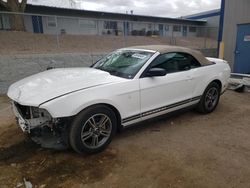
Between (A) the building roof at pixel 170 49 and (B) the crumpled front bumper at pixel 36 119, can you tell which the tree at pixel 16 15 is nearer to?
(A) the building roof at pixel 170 49

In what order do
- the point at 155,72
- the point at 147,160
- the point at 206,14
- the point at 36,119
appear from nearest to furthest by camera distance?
the point at 36,119, the point at 147,160, the point at 155,72, the point at 206,14

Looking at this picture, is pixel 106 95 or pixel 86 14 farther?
Result: pixel 86 14

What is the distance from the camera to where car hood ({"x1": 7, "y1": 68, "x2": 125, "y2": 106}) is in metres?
2.75

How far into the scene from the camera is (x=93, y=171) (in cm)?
273

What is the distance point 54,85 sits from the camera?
9.76 ft

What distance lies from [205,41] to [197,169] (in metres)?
13.2

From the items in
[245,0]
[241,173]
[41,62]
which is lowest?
[241,173]

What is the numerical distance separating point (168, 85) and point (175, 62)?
59cm

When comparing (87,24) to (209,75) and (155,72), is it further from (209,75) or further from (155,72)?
(155,72)

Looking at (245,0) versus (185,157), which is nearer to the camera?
(185,157)

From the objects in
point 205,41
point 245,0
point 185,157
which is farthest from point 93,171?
point 205,41

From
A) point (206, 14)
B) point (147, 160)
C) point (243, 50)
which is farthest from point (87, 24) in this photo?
point (206, 14)

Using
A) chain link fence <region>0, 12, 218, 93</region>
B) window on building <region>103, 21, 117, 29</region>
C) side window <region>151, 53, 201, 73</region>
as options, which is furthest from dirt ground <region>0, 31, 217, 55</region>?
side window <region>151, 53, 201, 73</region>

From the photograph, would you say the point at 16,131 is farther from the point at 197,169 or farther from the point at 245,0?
the point at 245,0
